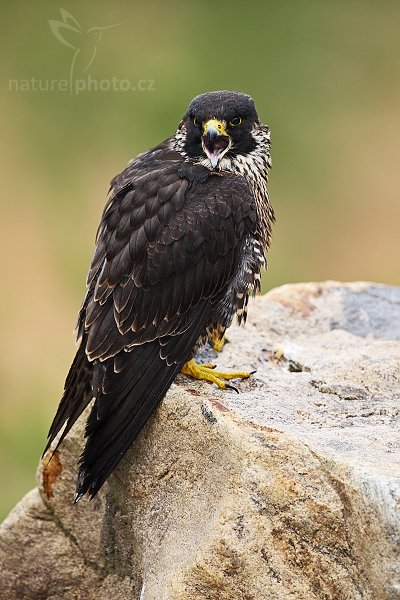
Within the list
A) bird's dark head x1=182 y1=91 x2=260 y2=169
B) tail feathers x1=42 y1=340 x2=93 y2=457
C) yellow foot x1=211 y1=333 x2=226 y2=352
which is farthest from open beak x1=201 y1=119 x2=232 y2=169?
tail feathers x1=42 y1=340 x2=93 y2=457

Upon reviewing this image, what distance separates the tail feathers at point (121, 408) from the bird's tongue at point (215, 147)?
0.83m

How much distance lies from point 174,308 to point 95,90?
21.9 feet

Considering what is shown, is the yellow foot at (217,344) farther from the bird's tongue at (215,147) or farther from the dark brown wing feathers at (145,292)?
the bird's tongue at (215,147)

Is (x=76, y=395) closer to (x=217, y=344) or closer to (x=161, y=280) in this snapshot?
(x=161, y=280)

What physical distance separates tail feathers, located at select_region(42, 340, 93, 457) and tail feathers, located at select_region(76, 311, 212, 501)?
0.10m

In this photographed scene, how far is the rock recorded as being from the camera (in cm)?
349

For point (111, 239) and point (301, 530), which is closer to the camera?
point (301, 530)

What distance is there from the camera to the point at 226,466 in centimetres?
369

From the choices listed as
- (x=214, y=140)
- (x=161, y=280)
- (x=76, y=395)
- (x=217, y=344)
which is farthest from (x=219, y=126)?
(x=76, y=395)

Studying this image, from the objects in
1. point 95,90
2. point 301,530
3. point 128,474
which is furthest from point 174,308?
point 95,90

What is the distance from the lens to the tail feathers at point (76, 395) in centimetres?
418

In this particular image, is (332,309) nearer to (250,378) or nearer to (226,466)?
(250,378)

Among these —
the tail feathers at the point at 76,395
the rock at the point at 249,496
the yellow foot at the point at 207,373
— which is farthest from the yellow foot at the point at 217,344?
the tail feathers at the point at 76,395

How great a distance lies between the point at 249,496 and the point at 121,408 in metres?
0.68
